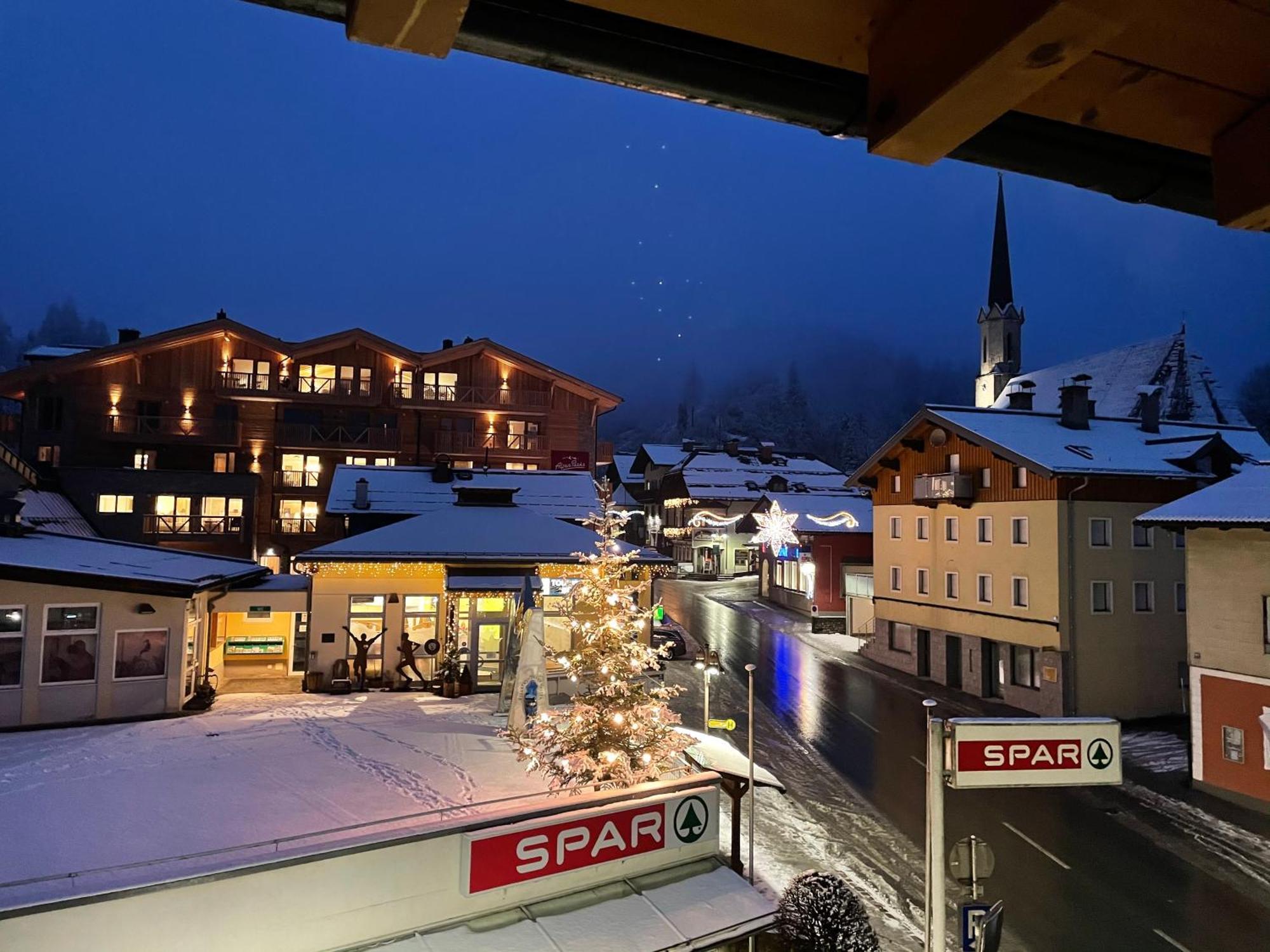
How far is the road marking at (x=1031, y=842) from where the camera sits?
13.0 m

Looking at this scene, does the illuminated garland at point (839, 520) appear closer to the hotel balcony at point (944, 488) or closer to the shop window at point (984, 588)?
the hotel balcony at point (944, 488)

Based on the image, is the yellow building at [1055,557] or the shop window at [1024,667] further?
the shop window at [1024,667]

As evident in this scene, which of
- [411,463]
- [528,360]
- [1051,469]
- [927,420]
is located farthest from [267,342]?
[1051,469]

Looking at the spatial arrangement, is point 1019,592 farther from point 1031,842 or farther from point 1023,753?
point 1023,753

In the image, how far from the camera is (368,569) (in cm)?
2034

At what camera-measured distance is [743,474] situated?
59.8m

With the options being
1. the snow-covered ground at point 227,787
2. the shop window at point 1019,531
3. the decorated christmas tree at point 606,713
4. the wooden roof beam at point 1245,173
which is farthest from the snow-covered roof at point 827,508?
the wooden roof beam at point 1245,173

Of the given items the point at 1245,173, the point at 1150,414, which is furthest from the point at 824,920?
the point at 1150,414

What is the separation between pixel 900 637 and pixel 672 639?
29.7 ft

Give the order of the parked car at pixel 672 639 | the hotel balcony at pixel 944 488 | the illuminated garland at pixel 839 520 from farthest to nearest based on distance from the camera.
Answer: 1. the illuminated garland at pixel 839 520
2. the parked car at pixel 672 639
3. the hotel balcony at pixel 944 488

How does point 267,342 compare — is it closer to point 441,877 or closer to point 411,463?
point 411,463

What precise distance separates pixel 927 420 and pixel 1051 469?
6.57m

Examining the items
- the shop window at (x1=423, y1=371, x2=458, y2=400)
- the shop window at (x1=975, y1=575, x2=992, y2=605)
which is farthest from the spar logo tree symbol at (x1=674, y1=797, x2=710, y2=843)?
the shop window at (x1=423, y1=371, x2=458, y2=400)

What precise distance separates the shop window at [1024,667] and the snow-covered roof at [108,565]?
23.7 m
